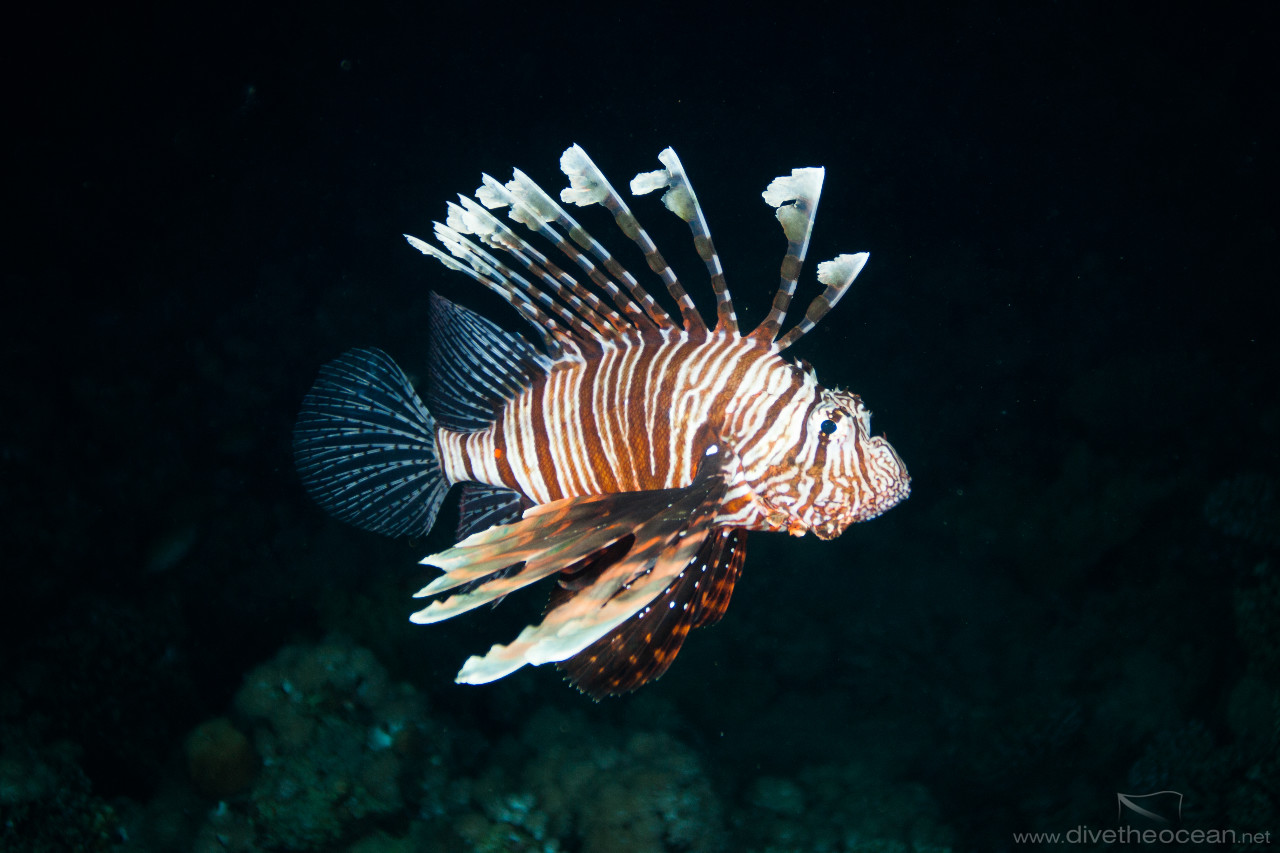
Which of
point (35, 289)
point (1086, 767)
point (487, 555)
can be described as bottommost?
point (1086, 767)

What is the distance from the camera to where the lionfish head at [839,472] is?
1834mm

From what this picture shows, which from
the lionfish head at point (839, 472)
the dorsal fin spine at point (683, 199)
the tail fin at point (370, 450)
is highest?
the dorsal fin spine at point (683, 199)

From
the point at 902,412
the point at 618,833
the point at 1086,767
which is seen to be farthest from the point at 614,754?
the point at 902,412

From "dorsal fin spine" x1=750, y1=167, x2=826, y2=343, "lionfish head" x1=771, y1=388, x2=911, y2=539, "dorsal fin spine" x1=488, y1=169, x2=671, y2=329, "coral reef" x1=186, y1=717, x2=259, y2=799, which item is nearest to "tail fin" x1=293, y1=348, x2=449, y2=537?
"dorsal fin spine" x1=488, y1=169, x2=671, y2=329

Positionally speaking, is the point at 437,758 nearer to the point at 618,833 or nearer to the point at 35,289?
the point at 618,833

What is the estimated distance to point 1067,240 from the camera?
24.8ft

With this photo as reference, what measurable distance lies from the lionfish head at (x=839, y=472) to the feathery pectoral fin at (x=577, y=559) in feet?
0.87

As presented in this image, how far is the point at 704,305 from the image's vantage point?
6.83m

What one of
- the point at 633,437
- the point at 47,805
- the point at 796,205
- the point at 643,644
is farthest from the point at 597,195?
the point at 47,805

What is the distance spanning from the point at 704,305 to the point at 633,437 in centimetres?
506

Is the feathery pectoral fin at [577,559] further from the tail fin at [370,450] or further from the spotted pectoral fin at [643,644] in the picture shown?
the tail fin at [370,450]

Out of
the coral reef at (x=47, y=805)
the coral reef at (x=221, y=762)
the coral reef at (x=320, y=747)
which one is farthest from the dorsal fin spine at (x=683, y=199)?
the coral reef at (x=47, y=805)

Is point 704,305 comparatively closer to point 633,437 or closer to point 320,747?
point 633,437

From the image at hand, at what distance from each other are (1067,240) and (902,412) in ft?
10.2
